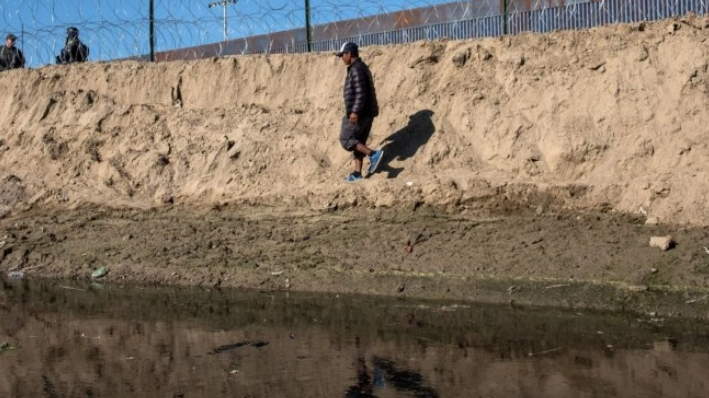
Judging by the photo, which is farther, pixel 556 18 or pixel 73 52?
pixel 73 52

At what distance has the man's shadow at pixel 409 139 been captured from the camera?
12.3 meters

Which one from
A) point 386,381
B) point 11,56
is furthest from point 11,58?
point 386,381

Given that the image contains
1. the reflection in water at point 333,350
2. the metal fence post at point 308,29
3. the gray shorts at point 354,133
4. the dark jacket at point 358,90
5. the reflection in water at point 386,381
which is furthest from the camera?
the metal fence post at point 308,29

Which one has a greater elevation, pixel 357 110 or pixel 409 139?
pixel 357 110

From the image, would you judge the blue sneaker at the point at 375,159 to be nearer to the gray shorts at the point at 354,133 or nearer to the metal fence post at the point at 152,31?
the gray shorts at the point at 354,133

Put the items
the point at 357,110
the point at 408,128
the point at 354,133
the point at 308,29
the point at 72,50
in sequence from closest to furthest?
the point at 357,110
the point at 354,133
the point at 408,128
the point at 308,29
the point at 72,50

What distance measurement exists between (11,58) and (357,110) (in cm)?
917

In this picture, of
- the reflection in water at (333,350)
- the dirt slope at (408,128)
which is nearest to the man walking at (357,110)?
the dirt slope at (408,128)

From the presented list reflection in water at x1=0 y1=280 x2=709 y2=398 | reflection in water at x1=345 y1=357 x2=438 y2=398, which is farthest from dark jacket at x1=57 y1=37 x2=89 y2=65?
reflection in water at x1=345 y1=357 x2=438 y2=398

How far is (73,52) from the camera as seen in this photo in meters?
17.2

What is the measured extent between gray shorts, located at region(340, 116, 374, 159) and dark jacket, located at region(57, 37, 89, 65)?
24.0 feet

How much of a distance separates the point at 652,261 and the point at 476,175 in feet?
9.35

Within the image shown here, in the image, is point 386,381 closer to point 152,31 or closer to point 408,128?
point 408,128

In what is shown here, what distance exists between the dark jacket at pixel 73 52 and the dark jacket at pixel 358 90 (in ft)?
24.3
